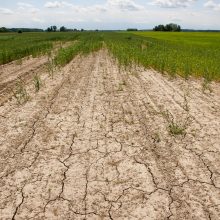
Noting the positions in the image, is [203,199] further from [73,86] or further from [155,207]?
[73,86]

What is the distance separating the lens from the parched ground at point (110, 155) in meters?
3.28

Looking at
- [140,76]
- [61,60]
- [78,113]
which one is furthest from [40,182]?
[61,60]

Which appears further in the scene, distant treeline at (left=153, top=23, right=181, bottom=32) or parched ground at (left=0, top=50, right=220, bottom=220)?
distant treeline at (left=153, top=23, right=181, bottom=32)

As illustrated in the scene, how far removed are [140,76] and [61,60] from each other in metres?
4.29

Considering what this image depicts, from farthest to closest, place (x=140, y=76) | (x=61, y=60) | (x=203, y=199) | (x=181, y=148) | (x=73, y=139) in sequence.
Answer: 1. (x=61, y=60)
2. (x=140, y=76)
3. (x=73, y=139)
4. (x=181, y=148)
5. (x=203, y=199)

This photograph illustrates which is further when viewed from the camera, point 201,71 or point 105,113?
point 201,71

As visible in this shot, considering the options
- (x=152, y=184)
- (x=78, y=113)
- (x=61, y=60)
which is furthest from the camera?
(x=61, y=60)

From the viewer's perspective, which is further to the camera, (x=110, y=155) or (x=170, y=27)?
(x=170, y=27)

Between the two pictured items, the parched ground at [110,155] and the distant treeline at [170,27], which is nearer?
the parched ground at [110,155]

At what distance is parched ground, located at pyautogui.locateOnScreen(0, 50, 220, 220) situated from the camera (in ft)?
10.8

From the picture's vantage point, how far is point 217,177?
381cm

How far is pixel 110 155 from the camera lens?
4453 mm

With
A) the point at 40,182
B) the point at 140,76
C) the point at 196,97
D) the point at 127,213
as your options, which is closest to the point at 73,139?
the point at 40,182

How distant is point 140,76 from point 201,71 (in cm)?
221
